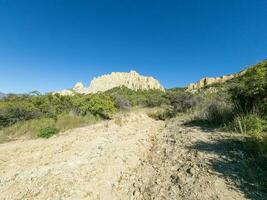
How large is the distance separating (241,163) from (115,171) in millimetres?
2354

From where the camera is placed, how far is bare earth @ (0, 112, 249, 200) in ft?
11.9

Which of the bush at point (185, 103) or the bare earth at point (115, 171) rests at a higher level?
the bush at point (185, 103)

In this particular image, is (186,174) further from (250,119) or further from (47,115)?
(47,115)

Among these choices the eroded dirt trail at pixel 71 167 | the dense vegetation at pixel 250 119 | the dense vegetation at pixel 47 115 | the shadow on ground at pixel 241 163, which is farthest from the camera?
the dense vegetation at pixel 47 115

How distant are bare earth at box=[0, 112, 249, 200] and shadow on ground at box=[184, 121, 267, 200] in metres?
0.14

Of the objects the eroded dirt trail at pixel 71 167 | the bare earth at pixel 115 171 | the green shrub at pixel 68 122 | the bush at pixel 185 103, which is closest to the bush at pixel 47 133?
the green shrub at pixel 68 122

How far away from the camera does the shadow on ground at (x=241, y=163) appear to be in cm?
336

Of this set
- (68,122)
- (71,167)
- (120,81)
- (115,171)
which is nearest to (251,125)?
(115,171)

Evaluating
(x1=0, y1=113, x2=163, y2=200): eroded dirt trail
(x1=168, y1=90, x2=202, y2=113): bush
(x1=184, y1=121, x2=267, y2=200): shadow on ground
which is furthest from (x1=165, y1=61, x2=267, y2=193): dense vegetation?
(x1=168, y1=90, x2=202, y2=113): bush

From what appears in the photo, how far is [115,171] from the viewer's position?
460 cm

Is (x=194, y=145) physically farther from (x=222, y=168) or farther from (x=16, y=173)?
(x=16, y=173)

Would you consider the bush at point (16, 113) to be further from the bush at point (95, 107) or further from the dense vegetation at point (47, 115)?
the bush at point (95, 107)

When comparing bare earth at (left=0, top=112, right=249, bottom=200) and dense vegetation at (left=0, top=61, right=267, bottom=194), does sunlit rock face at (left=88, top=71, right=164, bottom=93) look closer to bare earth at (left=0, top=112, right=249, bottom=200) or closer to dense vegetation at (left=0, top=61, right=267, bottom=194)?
dense vegetation at (left=0, top=61, right=267, bottom=194)

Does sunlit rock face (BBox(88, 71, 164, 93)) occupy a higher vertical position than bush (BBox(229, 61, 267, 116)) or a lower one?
higher
